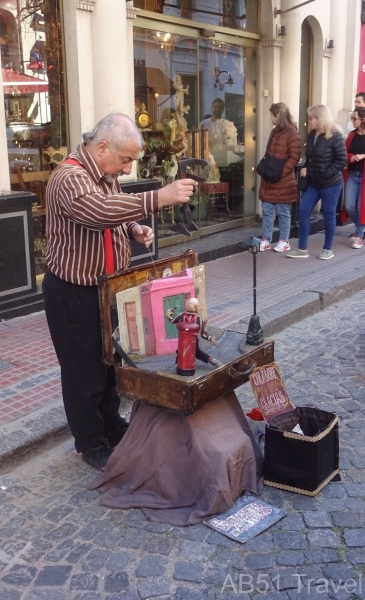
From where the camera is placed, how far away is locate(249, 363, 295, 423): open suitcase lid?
3.44 metres

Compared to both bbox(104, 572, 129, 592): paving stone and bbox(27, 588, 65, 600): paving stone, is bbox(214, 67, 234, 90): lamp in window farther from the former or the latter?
bbox(27, 588, 65, 600): paving stone

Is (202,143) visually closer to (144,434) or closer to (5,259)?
(5,259)

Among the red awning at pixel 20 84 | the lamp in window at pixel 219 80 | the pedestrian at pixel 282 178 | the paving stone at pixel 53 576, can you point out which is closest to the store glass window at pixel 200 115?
the lamp in window at pixel 219 80

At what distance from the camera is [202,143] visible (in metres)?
9.43

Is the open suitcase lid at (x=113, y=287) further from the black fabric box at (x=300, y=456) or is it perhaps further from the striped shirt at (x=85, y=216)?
the black fabric box at (x=300, y=456)

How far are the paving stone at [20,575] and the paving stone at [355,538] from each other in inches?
53.4

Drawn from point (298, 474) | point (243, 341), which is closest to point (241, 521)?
point (298, 474)

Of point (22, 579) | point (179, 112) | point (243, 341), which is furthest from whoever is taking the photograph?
point (179, 112)

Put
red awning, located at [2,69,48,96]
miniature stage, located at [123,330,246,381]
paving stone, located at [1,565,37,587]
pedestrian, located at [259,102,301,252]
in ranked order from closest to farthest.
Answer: paving stone, located at [1,565,37,587], miniature stage, located at [123,330,246,381], red awning, located at [2,69,48,96], pedestrian, located at [259,102,301,252]

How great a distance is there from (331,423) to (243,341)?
24.0 inches

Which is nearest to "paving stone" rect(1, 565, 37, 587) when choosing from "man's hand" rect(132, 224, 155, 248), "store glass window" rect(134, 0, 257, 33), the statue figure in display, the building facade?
"man's hand" rect(132, 224, 155, 248)

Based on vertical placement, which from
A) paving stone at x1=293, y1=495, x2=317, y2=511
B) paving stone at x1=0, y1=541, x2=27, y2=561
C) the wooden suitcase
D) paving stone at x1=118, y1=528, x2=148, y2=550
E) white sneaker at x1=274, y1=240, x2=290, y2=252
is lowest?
paving stone at x1=293, y1=495, x2=317, y2=511

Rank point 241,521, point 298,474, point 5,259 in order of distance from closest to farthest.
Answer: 1. point 241,521
2. point 298,474
3. point 5,259

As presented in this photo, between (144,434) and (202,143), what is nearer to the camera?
(144,434)
